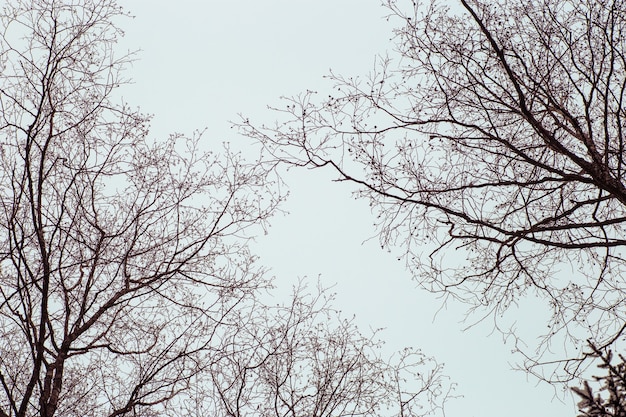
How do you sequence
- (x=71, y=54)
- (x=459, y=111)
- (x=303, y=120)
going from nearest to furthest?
(x=303, y=120) → (x=459, y=111) → (x=71, y=54)

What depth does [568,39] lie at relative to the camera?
192 inches

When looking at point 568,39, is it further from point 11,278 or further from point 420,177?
point 11,278

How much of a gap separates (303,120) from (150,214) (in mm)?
2218

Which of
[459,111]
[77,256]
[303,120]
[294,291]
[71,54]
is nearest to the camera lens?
[303,120]

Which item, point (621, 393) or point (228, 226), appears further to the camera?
point (228, 226)

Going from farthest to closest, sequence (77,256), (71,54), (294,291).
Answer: (294,291)
(77,256)
(71,54)

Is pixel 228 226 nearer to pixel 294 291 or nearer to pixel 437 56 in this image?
pixel 294 291

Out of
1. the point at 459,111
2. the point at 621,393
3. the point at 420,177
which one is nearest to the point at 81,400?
the point at 420,177

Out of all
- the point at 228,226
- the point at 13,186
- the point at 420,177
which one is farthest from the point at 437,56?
the point at 13,186

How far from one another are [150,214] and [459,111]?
3.34m

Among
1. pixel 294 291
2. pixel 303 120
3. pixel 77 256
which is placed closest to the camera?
pixel 303 120

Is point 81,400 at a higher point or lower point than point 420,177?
lower

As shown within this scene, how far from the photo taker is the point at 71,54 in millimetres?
5449

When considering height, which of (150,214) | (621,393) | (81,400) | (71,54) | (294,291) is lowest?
(621,393)
